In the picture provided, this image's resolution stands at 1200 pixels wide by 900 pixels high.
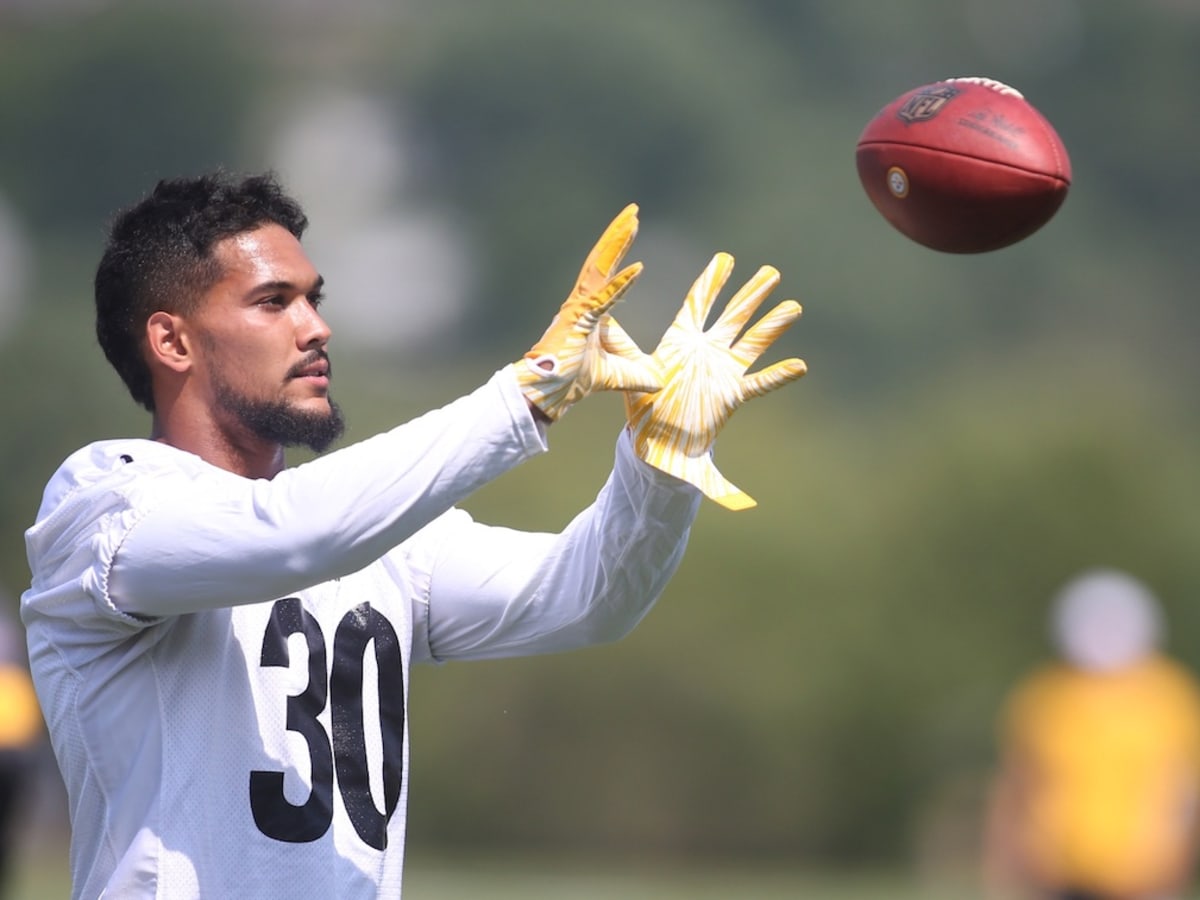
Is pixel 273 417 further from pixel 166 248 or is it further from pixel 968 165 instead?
pixel 968 165

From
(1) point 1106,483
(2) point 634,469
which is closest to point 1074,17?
(1) point 1106,483

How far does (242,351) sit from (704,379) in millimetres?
782

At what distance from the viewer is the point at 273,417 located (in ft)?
11.8

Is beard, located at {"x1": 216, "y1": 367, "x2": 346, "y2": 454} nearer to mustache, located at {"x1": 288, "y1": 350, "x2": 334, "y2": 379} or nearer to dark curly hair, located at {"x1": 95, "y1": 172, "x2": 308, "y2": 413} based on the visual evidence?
mustache, located at {"x1": 288, "y1": 350, "x2": 334, "y2": 379}

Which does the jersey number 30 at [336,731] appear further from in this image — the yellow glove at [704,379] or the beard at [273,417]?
the yellow glove at [704,379]

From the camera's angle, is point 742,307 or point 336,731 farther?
point 742,307

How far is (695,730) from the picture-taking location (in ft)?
51.4

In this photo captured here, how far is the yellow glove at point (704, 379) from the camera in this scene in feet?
12.1

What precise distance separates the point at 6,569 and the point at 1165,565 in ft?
34.3

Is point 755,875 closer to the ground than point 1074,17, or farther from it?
closer to the ground

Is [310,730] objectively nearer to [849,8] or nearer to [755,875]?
[755,875]

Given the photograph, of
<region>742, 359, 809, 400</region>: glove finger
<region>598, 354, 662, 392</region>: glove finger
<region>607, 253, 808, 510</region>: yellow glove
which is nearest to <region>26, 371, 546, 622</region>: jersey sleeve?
<region>598, 354, 662, 392</region>: glove finger

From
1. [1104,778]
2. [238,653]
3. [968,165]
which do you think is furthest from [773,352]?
[238,653]

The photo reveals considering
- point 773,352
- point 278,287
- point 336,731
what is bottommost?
point 336,731
